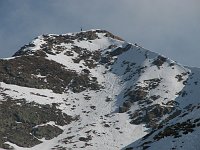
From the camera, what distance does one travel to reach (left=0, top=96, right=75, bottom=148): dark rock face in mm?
138750

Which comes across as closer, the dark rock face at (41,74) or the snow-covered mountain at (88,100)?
the snow-covered mountain at (88,100)

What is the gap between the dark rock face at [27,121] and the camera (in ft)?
455

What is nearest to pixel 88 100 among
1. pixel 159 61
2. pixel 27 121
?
pixel 27 121

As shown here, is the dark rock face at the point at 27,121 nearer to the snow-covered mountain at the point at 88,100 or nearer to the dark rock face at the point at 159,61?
the snow-covered mountain at the point at 88,100

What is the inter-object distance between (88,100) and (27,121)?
28.0 metres

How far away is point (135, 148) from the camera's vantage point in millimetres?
40594

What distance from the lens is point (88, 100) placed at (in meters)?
168

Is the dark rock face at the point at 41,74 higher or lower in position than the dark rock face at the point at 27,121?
higher

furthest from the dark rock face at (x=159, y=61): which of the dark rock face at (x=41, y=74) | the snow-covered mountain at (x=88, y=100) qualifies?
the dark rock face at (x=41, y=74)

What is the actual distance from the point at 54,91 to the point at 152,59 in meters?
46.8

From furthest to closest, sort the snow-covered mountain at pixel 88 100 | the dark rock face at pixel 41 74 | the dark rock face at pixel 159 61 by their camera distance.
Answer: the dark rock face at pixel 159 61
the dark rock face at pixel 41 74
the snow-covered mountain at pixel 88 100

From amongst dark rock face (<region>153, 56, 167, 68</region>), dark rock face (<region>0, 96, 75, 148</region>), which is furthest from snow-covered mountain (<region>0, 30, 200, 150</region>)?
dark rock face (<region>153, 56, 167, 68</region>)

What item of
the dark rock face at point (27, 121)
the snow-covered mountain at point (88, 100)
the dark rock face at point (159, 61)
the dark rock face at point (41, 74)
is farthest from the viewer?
the dark rock face at point (159, 61)

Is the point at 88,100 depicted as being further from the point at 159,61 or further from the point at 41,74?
the point at 159,61
